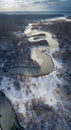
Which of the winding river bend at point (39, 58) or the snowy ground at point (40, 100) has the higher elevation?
the snowy ground at point (40, 100)

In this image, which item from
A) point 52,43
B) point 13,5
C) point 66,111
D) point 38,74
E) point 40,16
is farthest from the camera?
point 13,5

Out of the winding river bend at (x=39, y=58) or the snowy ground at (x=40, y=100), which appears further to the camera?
the winding river bend at (x=39, y=58)

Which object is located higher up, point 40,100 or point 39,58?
point 40,100

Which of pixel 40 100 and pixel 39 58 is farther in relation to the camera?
pixel 39 58

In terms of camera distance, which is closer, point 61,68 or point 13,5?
point 61,68

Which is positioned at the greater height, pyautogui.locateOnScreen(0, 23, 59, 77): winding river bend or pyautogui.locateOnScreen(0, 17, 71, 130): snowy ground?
pyautogui.locateOnScreen(0, 17, 71, 130): snowy ground

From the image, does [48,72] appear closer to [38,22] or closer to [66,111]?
[66,111]

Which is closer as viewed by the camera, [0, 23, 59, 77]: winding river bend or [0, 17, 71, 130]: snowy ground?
[0, 17, 71, 130]: snowy ground

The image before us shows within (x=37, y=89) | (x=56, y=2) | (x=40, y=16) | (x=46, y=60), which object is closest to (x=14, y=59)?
(x=46, y=60)
